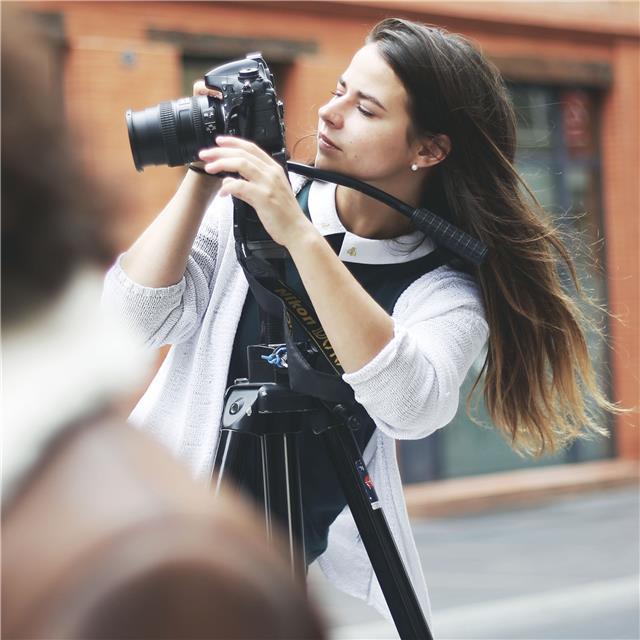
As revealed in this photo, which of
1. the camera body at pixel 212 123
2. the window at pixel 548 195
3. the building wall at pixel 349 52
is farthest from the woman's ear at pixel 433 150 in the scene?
the window at pixel 548 195

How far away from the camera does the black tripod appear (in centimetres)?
196

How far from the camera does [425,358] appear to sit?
1.97 meters

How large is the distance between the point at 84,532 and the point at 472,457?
317 inches

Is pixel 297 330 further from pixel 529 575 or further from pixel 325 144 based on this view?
pixel 529 575

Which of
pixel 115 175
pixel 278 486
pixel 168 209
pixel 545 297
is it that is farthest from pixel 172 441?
pixel 115 175

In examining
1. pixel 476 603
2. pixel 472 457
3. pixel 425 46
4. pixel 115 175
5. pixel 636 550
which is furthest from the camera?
pixel 472 457

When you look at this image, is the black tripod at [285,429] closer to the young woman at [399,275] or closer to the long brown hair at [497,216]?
the young woman at [399,275]

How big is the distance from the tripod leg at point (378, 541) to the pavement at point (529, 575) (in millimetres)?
1910

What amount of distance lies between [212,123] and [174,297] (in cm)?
31

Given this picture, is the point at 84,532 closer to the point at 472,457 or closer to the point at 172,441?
the point at 172,441

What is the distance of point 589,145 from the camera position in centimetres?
918

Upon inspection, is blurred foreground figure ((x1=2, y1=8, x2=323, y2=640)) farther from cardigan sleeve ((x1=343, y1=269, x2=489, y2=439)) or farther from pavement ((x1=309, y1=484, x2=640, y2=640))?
pavement ((x1=309, y1=484, x2=640, y2=640))

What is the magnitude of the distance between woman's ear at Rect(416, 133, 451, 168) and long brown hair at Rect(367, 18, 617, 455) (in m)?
0.01

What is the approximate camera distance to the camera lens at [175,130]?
78.7 inches
